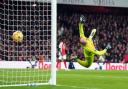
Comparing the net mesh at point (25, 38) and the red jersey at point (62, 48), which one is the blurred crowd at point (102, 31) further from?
the net mesh at point (25, 38)

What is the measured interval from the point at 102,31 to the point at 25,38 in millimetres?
22292

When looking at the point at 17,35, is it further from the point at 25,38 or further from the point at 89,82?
the point at 25,38

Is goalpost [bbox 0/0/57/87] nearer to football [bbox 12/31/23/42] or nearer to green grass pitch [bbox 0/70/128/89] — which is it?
football [bbox 12/31/23/42]

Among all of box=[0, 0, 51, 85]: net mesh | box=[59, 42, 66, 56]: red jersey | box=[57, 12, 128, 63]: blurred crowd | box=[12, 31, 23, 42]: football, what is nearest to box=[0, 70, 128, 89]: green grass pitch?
box=[0, 0, 51, 85]: net mesh

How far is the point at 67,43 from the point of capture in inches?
1567

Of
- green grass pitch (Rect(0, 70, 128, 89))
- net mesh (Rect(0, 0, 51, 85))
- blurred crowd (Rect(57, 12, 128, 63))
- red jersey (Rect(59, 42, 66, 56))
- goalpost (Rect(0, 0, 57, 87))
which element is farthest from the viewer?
blurred crowd (Rect(57, 12, 128, 63))

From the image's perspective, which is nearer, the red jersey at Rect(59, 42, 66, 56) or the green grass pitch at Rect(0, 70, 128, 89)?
the green grass pitch at Rect(0, 70, 128, 89)

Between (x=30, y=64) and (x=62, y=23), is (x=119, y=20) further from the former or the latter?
(x=30, y=64)

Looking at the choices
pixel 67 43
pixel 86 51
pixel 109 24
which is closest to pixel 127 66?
pixel 67 43

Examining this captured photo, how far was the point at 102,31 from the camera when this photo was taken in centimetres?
4297

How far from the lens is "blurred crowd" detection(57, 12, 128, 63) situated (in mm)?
39781

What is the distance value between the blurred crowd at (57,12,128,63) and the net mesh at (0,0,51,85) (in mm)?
9001

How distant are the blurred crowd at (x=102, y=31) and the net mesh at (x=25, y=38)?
29.5 ft

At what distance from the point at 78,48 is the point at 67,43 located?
3.60 ft
